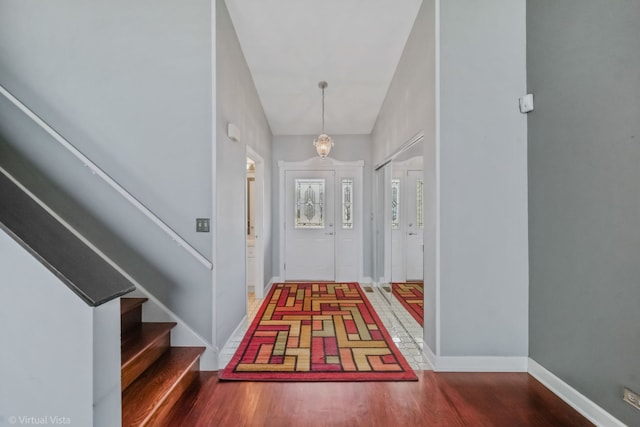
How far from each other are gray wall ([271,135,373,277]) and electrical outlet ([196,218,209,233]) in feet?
9.45

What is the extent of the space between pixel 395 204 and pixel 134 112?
310cm

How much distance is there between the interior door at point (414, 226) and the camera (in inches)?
141

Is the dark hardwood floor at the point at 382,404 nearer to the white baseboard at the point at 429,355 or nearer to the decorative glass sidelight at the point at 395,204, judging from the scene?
the white baseboard at the point at 429,355

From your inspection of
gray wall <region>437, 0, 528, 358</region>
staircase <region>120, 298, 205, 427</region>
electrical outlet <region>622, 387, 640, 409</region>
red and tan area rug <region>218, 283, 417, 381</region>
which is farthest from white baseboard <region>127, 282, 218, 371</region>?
electrical outlet <region>622, 387, 640, 409</region>

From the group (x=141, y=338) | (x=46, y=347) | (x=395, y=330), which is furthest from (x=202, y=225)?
(x=395, y=330)

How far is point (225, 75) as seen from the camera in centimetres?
270

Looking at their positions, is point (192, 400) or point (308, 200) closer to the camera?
point (192, 400)

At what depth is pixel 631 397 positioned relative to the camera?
1644 millimetres

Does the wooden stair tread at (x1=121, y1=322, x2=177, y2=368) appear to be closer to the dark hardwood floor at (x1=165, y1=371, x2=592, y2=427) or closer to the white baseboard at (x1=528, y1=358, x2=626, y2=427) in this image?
the dark hardwood floor at (x1=165, y1=371, x2=592, y2=427)

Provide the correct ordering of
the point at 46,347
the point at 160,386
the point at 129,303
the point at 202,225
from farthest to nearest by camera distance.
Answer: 1. the point at 202,225
2. the point at 129,303
3. the point at 160,386
4. the point at 46,347

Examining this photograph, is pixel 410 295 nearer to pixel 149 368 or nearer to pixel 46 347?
pixel 149 368

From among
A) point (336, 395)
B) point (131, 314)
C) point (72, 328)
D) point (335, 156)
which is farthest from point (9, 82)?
point (335, 156)

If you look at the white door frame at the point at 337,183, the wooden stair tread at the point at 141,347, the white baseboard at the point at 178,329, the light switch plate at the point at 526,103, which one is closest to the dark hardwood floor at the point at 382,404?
the white baseboard at the point at 178,329

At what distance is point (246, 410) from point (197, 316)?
824mm
